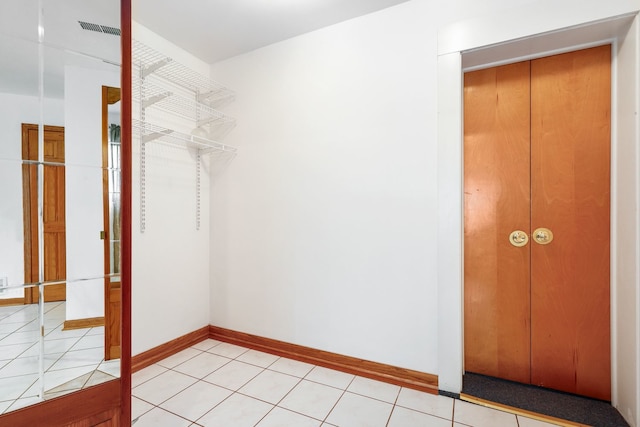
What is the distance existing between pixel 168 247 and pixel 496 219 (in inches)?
99.1

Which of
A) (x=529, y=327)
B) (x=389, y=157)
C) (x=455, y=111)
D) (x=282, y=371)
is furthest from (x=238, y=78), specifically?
(x=529, y=327)

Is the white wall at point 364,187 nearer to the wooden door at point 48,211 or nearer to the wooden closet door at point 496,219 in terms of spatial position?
the wooden closet door at point 496,219

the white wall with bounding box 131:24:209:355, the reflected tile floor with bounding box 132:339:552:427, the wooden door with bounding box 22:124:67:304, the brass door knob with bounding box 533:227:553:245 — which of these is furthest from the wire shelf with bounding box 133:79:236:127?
the brass door knob with bounding box 533:227:553:245

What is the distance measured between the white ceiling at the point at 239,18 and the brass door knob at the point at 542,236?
173 centimetres

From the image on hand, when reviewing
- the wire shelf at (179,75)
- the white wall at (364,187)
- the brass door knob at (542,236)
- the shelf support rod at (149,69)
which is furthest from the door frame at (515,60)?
the shelf support rod at (149,69)

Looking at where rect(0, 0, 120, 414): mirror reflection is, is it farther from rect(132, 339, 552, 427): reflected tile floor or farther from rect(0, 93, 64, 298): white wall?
rect(132, 339, 552, 427): reflected tile floor

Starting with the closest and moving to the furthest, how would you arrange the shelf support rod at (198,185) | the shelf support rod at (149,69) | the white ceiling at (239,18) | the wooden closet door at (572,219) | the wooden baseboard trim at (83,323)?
the wooden baseboard trim at (83,323)
the wooden closet door at (572,219)
the white ceiling at (239,18)
the shelf support rod at (149,69)
the shelf support rod at (198,185)

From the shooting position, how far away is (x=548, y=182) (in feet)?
6.07

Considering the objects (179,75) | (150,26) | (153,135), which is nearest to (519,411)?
(153,135)

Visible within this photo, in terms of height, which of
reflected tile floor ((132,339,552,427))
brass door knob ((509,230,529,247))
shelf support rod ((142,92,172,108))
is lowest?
reflected tile floor ((132,339,552,427))

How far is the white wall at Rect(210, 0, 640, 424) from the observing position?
179cm

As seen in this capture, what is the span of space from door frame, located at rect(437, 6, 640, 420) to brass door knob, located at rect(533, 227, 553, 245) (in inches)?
11.5

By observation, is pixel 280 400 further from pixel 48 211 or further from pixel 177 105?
pixel 177 105

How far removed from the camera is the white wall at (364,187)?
1787mm
